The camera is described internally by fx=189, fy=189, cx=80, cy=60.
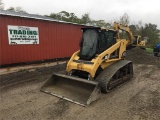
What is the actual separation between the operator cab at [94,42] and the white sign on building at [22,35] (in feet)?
15.7

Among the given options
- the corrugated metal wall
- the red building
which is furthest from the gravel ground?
the red building

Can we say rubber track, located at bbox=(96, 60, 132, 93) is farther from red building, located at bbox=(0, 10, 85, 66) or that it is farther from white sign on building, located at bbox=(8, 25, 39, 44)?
white sign on building, located at bbox=(8, 25, 39, 44)

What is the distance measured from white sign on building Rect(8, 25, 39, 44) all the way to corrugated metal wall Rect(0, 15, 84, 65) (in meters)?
0.18

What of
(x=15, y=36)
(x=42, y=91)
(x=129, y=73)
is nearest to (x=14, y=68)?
(x=15, y=36)

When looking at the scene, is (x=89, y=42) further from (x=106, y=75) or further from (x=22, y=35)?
(x=22, y=35)

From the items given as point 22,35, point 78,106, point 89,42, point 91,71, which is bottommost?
point 78,106

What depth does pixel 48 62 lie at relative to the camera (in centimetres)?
1222

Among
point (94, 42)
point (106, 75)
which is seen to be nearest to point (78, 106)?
point (106, 75)

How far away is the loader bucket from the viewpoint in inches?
225

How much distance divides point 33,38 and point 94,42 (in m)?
5.52

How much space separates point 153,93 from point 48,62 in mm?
7306

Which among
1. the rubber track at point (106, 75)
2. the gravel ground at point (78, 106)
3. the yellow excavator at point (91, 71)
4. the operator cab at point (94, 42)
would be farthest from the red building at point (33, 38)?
the rubber track at point (106, 75)

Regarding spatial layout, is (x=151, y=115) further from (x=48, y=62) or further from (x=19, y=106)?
(x=48, y=62)

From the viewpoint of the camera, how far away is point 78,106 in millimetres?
5480
